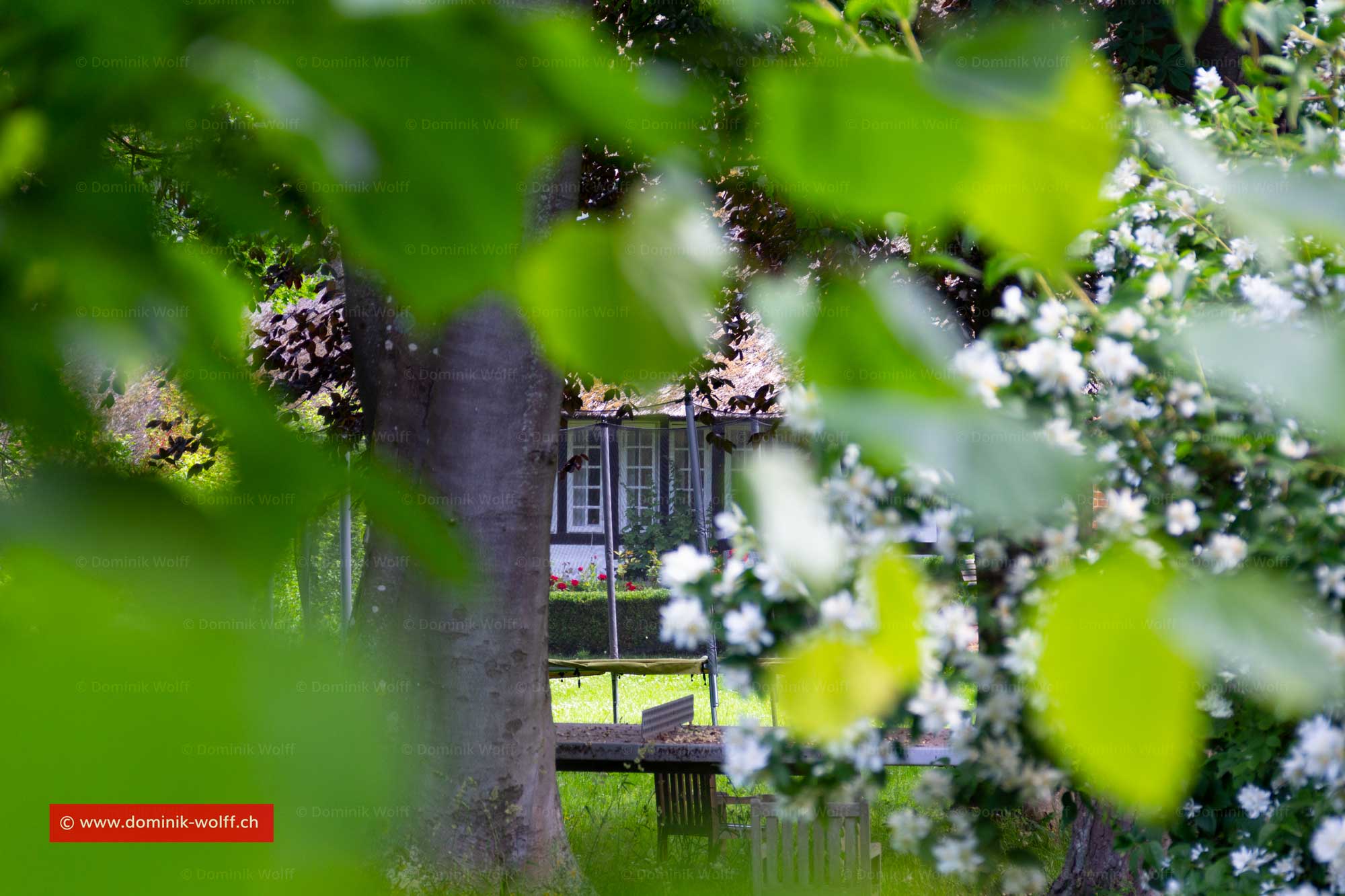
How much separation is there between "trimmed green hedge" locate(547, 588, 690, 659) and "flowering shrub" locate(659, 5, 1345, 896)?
10.5 metres

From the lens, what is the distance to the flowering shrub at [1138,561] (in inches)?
6.9

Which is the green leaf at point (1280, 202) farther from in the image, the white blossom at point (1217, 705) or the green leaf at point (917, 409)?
the white blossom at point (1217, 705)

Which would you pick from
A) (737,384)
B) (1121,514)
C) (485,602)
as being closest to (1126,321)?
(1121,514)

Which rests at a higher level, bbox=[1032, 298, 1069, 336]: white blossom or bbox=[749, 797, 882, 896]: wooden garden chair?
bbox=[1032, 298, 1069, 336]: white blossom

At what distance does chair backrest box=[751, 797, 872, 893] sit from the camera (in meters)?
4.38

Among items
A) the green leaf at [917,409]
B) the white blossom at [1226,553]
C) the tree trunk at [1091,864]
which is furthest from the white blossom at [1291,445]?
the tree trunk at [1091,864]

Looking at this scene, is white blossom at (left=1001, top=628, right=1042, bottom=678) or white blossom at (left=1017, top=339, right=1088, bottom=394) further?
white blossom at (left=1017, top=339, right=1088, bottom=394)

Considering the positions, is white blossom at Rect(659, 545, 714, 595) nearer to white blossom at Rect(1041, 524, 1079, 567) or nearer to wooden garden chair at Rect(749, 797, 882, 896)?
white blossom at Rect(1041, 524, 1079, 567)

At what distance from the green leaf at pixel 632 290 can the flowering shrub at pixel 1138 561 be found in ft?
0.13

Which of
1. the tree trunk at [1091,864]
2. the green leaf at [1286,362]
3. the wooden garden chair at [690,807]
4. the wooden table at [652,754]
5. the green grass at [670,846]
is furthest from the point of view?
the wooden garden chair at [690,807]

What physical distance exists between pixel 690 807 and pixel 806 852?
43.0 inches

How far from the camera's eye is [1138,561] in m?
0.18

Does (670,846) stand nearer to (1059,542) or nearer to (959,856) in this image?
(959,856)

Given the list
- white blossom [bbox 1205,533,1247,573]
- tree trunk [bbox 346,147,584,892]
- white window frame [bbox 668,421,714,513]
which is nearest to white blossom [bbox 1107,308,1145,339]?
white blossom [bbox 1205,533,1247,573]
